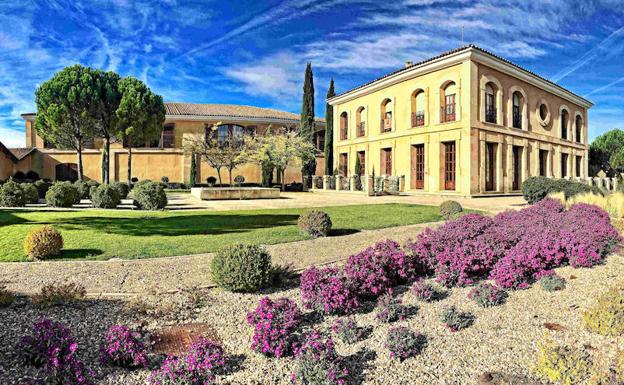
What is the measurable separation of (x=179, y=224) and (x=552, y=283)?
924cm

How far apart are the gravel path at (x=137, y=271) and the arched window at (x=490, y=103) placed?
67.6 feet

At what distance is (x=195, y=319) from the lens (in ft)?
14.6

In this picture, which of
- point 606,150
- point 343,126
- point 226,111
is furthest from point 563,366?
point 606,150

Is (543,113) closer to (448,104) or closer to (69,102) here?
(448,104)

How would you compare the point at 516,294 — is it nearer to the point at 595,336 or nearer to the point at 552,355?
the point at 595,336

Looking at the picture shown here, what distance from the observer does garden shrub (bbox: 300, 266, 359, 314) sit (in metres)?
4.58

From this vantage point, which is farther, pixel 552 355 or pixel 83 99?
pixel 83 99

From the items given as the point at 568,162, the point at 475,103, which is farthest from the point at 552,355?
the point at 568,162

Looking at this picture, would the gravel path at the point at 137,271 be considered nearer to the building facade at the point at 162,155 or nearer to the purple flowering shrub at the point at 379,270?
the purple flowering shrub at the point at 379,270

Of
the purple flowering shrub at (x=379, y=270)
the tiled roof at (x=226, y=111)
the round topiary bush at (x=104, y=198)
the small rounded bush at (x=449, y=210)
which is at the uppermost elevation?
the tiled roof at (x=226, y=111)

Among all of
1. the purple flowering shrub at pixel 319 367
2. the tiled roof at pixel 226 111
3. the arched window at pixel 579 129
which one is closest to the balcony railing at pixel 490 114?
the arched window at pixel 579 129

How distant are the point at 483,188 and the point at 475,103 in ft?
17.2

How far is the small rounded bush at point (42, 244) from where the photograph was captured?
6898 mm

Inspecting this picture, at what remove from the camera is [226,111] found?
41312mm
